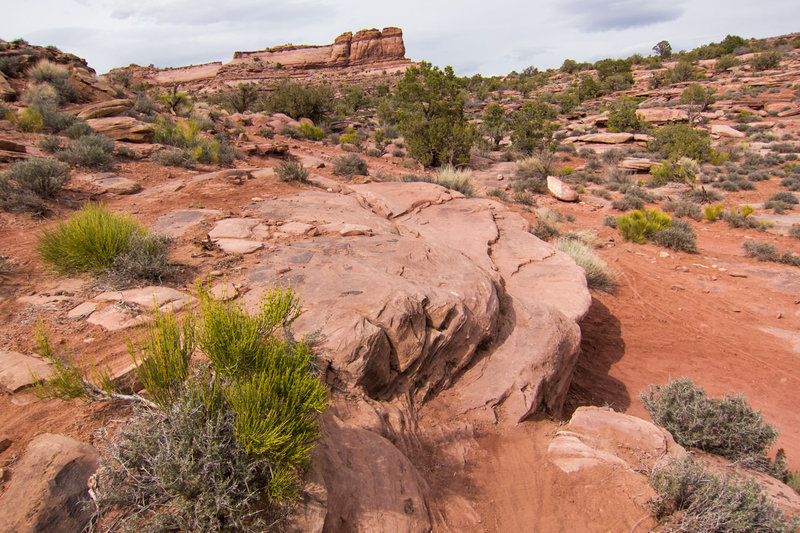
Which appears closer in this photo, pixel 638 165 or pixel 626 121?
pixel 638 165

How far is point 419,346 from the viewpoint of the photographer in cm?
352

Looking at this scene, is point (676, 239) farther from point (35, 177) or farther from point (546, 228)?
point (35, 177)

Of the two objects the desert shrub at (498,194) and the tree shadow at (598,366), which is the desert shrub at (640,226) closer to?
the desert shrub at (498,194)

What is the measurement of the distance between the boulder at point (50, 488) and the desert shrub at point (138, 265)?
211 centimetres

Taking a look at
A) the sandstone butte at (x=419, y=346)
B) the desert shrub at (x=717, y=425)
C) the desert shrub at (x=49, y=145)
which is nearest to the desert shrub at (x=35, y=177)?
the sandstone butte at (x=419, y=346)

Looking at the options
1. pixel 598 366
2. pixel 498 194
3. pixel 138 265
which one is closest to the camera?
pixel 138 265

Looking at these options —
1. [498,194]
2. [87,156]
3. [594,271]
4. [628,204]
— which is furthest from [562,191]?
[87,156]

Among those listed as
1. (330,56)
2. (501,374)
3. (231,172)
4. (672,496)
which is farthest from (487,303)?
(330,56)

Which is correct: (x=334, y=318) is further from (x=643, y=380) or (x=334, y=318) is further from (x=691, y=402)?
(x=643, y=380)

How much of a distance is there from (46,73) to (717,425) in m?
20.3

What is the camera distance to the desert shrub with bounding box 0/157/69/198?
5.60 m

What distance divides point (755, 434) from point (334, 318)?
440 cm

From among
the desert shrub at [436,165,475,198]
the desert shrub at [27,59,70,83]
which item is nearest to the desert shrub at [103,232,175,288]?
the desert shrub at [436,165,475,198]

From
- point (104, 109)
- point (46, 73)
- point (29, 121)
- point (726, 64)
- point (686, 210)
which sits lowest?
point (686, 210)
